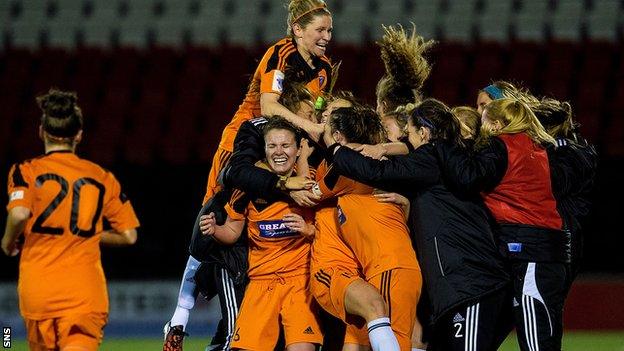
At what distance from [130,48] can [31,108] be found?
1827mm

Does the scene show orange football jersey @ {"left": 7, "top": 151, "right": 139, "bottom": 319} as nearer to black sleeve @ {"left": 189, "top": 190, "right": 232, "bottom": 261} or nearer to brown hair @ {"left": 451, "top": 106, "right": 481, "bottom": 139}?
black sleeve @ {"left": 189, "top": 190, "right": 232, "bottom": 261}

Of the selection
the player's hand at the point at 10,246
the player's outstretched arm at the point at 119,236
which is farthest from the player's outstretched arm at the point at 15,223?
the player's outstretched arm at the point at 119,236

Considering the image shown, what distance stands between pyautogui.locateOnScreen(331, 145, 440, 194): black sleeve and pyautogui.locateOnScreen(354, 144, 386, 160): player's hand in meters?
0.21

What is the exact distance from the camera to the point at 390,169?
5879mm

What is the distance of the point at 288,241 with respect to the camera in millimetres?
6398

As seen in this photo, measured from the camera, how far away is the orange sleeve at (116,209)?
6.21 m

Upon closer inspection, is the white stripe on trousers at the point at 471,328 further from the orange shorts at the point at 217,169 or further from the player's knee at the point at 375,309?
the orange shorts at the point at 217,169

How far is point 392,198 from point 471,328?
0.85 metres

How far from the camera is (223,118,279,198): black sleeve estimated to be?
618cm

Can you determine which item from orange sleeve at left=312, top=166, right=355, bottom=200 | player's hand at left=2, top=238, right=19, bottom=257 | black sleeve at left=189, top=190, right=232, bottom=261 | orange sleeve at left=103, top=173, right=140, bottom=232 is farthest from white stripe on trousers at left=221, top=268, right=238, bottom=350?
player's hand at left=2, top=238, right=19, bottom=257

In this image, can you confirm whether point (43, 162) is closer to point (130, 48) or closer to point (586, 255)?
point (586, 255)

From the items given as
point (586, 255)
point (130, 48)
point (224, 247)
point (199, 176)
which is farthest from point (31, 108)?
point (224, 247)

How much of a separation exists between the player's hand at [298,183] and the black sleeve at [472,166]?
0.76 meters

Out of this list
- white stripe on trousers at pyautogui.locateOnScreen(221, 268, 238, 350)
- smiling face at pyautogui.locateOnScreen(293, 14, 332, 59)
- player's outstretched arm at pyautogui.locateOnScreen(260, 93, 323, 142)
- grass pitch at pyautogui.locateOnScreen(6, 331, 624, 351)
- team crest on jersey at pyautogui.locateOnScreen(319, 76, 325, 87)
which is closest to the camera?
player's outstretched arm at pyautogui.locateOnScreen(260, 93, 323, 142)
